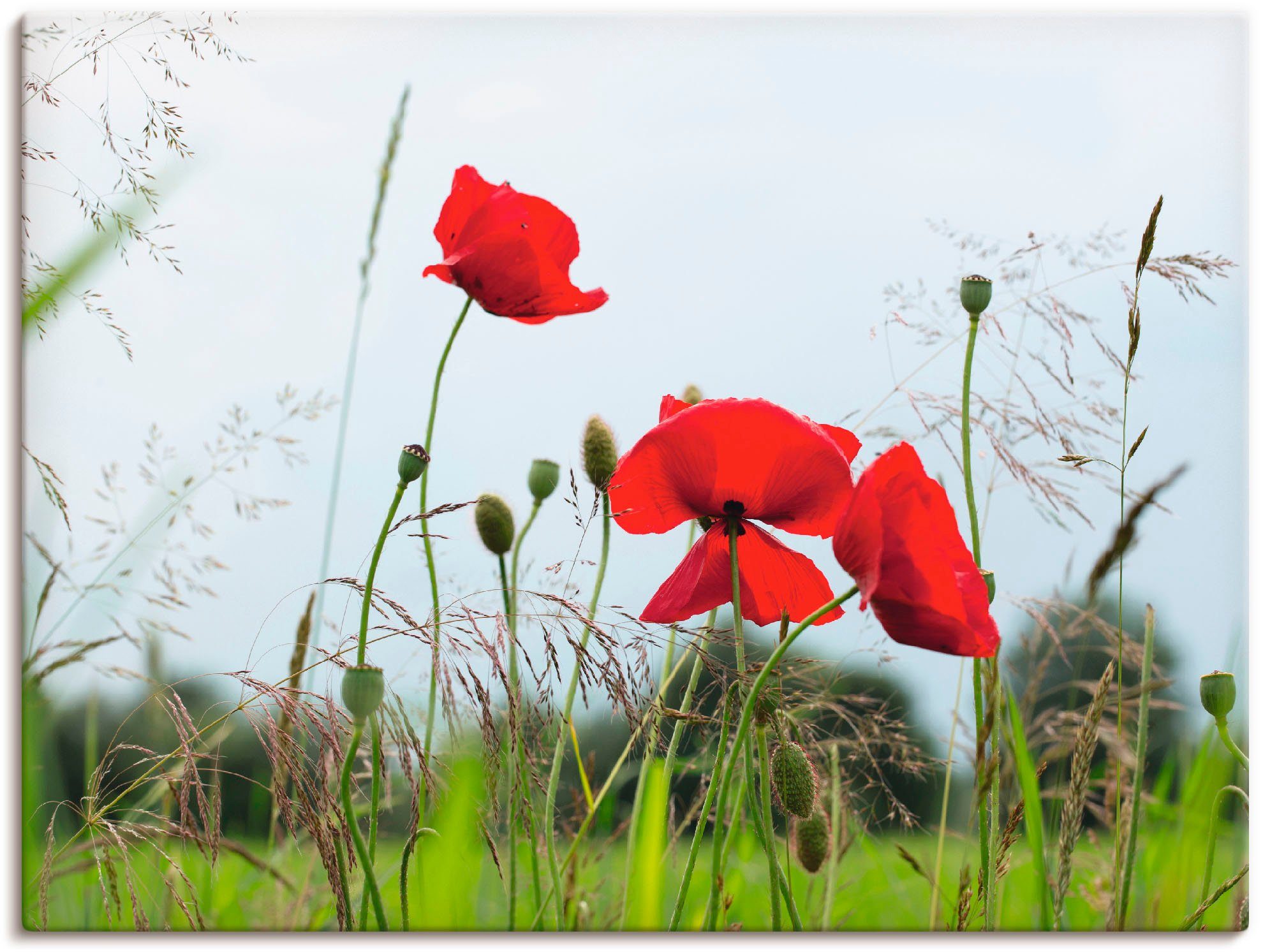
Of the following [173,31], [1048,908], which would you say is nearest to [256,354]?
[173,31]

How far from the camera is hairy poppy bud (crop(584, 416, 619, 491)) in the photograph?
2.86ft

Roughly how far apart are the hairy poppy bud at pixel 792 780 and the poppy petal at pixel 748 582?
10 centimetres

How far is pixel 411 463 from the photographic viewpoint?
687 millimetres

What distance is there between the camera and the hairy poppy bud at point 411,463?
69 cm

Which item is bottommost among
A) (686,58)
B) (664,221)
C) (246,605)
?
(246,605)

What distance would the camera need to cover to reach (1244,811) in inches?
40.5

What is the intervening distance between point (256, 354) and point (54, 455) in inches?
8.8

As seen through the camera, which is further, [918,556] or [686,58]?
[686,58]

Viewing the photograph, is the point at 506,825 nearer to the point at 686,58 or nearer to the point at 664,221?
the point at 664,221

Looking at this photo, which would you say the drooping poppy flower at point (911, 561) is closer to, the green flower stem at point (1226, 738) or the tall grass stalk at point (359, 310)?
the green flower stem at point (1226, 738)

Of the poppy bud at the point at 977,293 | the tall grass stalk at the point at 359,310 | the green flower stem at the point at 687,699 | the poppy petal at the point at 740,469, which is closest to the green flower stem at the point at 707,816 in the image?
the green flower stem at the point at 687,699

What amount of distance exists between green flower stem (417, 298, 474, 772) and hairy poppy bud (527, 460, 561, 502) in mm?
94

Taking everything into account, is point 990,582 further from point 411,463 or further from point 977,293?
point 411,463

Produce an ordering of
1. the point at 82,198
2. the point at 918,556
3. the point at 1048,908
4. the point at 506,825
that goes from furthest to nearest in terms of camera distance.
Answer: the point at 82,198
the point at 506,825
the point at 1048,908
the point at 918,556
